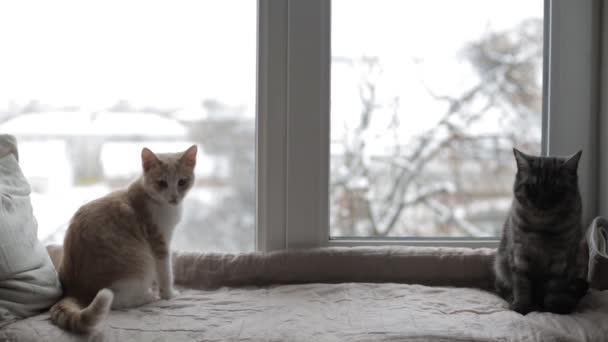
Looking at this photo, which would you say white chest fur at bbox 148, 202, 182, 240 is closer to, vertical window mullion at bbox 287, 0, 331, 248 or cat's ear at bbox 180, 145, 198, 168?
cat's ear at bbox 180, 145, 198, 168

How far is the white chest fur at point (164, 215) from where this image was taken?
1494 mm

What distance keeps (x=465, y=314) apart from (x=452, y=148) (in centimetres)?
70

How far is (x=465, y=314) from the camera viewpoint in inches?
54.2

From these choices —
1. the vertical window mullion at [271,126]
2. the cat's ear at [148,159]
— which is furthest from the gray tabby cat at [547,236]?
the cat's ear at [148,159]

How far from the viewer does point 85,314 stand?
3.83 ft

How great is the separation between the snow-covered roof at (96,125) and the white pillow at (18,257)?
37 cm

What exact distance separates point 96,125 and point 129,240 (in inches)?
24.4

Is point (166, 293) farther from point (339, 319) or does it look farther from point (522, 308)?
point (522, 308)

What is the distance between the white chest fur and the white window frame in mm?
377

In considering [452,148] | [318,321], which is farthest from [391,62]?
[318,321]

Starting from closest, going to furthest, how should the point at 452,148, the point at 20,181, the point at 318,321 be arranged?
the point at 318,321, the point at 20,181, the point at 452,148

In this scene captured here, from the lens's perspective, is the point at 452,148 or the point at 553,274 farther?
the point at 452,148

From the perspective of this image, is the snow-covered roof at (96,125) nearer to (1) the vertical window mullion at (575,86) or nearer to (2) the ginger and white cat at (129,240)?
(2) the ginger and white cat at (129,240)

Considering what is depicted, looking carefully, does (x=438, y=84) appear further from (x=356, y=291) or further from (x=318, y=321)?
(x=318, y=321)
